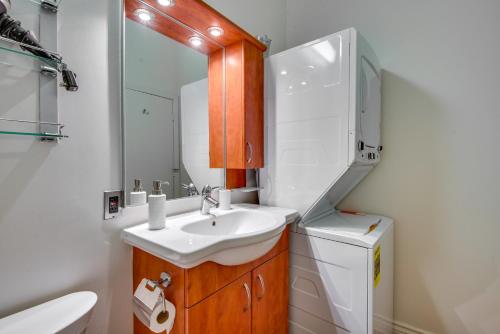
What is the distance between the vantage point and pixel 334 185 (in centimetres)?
139

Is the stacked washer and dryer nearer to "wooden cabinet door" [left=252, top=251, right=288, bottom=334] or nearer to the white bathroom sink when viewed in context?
"wooden cabinet door" [left=252, top=251, right=288, bottom=334]

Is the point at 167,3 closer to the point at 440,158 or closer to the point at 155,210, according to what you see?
the point at 155,210

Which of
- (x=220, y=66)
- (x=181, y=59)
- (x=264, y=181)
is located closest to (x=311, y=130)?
(x=264, y=181)

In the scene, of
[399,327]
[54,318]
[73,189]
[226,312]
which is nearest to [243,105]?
[73,189]

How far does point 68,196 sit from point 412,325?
7.35 feet

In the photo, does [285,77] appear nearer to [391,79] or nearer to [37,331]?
[391,79]

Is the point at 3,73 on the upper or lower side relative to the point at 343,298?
upper

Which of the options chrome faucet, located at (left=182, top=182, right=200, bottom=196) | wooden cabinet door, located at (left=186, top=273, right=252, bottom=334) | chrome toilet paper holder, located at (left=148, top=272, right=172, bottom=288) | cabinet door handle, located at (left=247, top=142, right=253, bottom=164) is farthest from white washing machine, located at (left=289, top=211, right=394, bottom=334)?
chrome toilet paper holder, located at (left=148, top=272, right=172, bottom=288)

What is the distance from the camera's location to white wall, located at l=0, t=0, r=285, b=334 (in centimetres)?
79

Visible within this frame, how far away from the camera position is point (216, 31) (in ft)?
4.65

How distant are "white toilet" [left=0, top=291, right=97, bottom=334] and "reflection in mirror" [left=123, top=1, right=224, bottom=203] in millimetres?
473

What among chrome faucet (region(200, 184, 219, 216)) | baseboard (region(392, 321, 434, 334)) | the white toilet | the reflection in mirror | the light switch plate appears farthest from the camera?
baseboard (region(392, 321, 434, 334))

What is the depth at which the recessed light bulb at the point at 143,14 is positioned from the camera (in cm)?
115

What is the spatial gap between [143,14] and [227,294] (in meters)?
1.43
